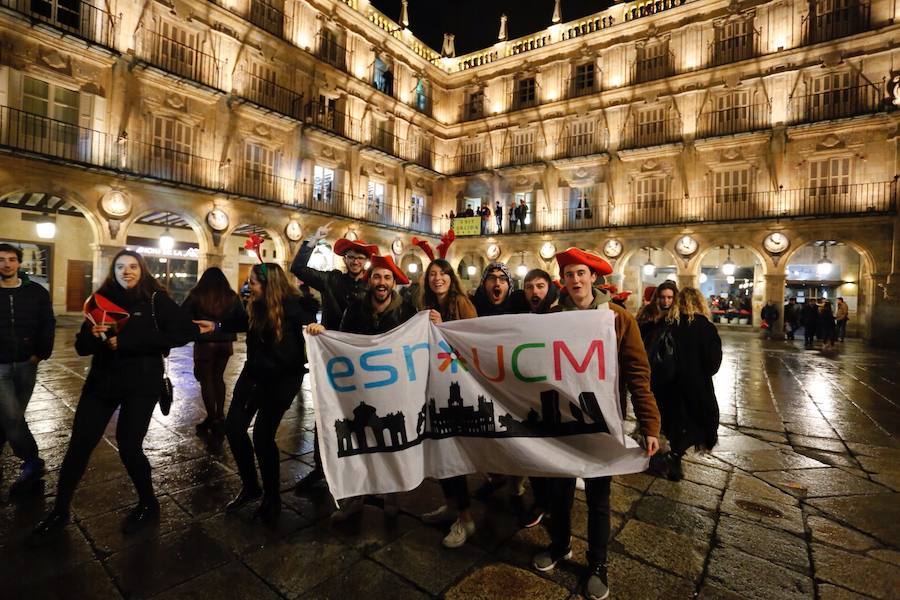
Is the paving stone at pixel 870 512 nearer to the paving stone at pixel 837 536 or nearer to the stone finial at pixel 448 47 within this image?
the paving stone at pixel 837 536

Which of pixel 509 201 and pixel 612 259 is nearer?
pixel 612 259

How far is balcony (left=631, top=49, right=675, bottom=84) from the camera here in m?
20.6

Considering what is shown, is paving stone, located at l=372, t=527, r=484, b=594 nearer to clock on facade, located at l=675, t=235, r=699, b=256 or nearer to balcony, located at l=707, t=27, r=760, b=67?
clock on facade, located at l=675, t=235, r=699, b=256

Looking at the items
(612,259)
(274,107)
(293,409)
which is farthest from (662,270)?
(293,409)

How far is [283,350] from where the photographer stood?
124 inches

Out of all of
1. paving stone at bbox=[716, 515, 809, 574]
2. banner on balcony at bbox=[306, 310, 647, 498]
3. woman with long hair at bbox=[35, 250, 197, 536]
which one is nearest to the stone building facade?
woman with long hair at bbox=[35, 250, 197, 536]

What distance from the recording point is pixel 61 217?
17312 millimetres

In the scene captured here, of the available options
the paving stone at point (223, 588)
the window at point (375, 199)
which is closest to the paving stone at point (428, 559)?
the paving stone at point (223, 588)

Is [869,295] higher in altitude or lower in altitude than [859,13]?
lower

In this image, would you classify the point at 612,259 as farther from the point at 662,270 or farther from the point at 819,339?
the point at 819,339

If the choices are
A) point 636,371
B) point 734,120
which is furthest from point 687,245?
point 636,371

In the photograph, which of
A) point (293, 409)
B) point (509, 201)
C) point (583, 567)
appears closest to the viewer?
point (583, 567)

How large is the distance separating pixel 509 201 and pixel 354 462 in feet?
77.2

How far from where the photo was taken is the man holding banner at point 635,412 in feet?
7.98
